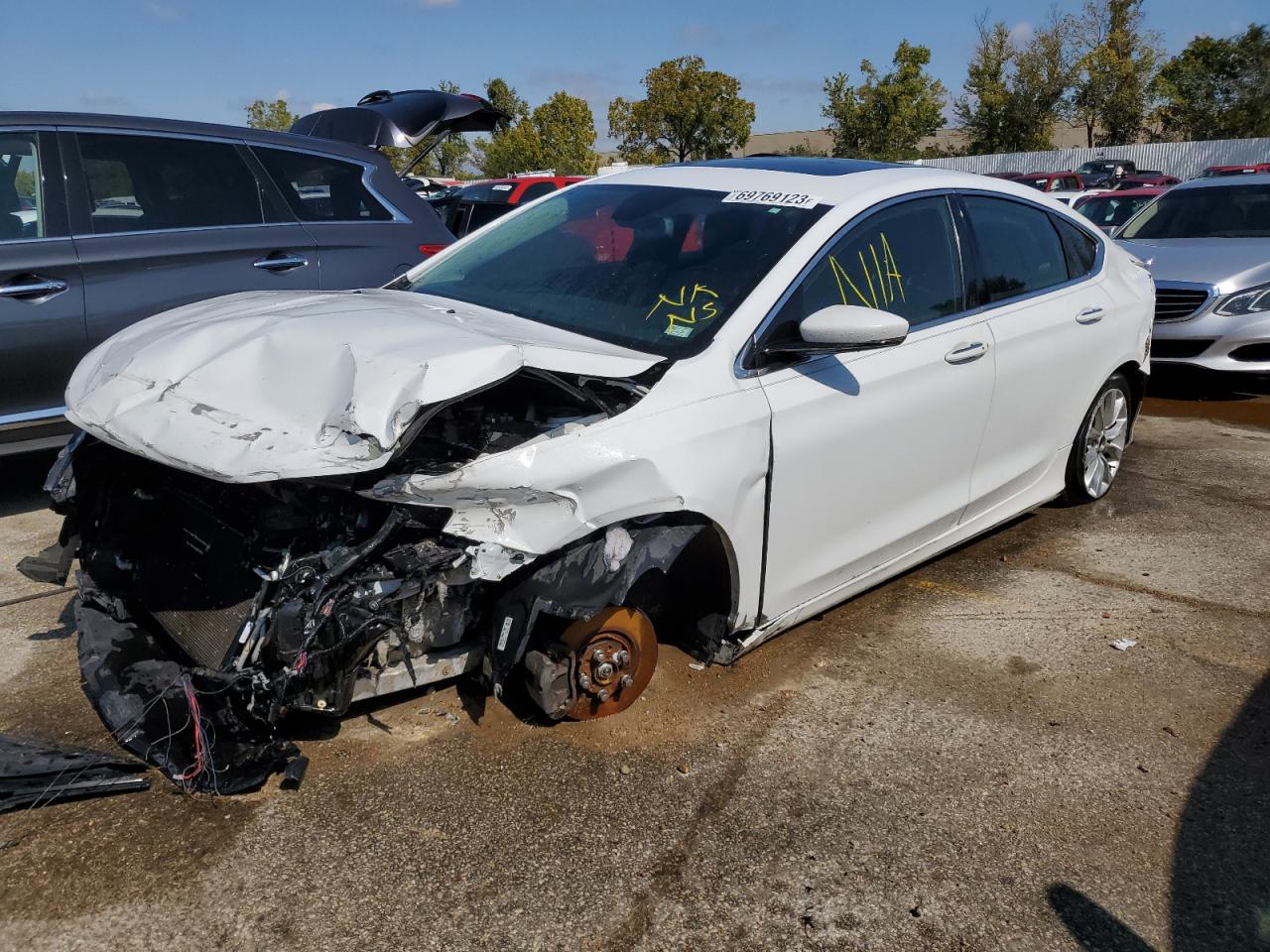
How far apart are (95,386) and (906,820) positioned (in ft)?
8.53

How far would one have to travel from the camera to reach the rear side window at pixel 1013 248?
3.97 metres

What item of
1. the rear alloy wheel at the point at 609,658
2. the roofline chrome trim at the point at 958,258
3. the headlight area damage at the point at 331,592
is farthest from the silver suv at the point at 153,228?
the rear alloy wheel at the point at 609,658

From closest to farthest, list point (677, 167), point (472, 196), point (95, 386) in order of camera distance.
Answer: point (95, 386) → point (677, 167) → point (472, 196)

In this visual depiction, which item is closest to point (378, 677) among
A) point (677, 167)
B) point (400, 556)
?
point (400, 556)

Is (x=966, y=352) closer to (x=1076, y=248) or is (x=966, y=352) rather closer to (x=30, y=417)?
(x=1076, y=248)

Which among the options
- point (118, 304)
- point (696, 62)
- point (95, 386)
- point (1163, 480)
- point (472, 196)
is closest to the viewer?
point (95, 386)


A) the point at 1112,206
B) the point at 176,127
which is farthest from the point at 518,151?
the point at 176,127

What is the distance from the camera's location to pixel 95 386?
290 cm

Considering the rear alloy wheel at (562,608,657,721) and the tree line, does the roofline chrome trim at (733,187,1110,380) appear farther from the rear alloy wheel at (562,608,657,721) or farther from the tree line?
the tree line

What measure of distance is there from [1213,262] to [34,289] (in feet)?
25.3

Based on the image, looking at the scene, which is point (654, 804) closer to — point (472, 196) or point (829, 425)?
point (829, 425)

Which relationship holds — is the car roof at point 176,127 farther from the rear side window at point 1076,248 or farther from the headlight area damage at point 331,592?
the rear side window at point 1076,248

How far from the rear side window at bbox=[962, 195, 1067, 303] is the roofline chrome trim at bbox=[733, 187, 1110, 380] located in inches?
1.0

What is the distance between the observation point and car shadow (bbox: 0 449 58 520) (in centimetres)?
504
